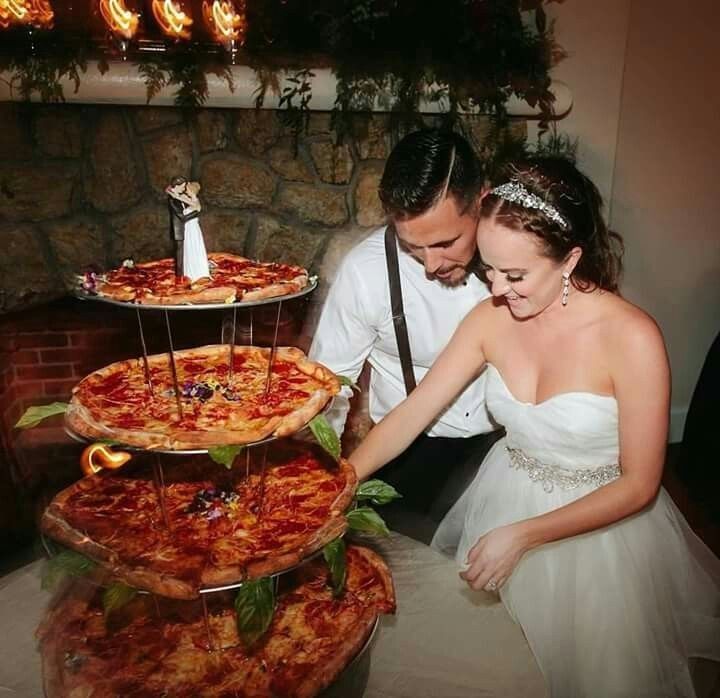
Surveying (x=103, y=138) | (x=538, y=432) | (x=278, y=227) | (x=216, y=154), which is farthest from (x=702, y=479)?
(x=103, y=138)

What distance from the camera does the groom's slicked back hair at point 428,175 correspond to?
5.97 ft

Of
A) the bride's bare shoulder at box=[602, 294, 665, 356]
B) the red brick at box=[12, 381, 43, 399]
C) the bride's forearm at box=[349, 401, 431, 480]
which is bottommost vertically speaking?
the red brick at box=[12, 381, 43, 399]

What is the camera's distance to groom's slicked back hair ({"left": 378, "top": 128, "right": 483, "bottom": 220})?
1820mm

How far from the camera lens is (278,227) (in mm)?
3398

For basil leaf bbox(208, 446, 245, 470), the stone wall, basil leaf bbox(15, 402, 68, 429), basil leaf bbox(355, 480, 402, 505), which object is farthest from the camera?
the stone wall

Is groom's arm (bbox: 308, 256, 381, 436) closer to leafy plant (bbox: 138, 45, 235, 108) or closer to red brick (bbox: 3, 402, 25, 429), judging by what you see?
leafy plant (bbox: 138, 45, 235, 108)

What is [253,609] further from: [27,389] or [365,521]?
[27,389]

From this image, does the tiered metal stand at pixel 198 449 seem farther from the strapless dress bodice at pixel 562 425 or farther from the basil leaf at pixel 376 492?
the strapless dress bodice at pixel 562 425

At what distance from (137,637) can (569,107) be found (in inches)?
118

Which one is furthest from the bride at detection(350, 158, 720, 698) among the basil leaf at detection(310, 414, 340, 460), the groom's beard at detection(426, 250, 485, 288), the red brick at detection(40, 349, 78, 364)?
the red brick at detection(40, 349, 78, 364)

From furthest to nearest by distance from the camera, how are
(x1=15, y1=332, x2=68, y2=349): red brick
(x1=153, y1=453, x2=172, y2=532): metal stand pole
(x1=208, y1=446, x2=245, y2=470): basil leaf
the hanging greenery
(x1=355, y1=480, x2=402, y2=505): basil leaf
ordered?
(x1=15, y1=332, x2=68, y2=349): red brick
the hanging greenery
(x1=355, y1=480, x2=402, y2=505): basil leaf
(x1=153, y1=453, x2=172, y2=532): metal stand pole
(x1=208, y1=446, x2=245, y2=470): basil leaf

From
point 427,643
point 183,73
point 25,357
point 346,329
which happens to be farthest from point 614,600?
point 25,357

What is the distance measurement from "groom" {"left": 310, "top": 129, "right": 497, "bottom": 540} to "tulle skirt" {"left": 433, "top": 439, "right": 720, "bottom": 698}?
537mm

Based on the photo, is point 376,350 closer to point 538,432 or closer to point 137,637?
point 538,432
